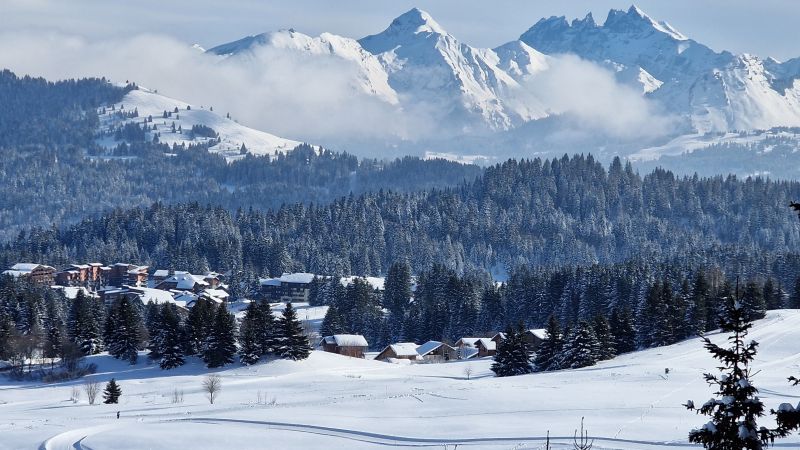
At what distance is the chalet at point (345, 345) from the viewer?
126 meters

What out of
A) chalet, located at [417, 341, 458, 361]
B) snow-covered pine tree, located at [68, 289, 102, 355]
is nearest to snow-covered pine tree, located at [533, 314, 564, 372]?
chalet, located at [417, 341, 458, 361]

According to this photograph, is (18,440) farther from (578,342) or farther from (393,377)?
(578,342)

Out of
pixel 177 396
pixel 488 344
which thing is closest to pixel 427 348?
pixel 488 344

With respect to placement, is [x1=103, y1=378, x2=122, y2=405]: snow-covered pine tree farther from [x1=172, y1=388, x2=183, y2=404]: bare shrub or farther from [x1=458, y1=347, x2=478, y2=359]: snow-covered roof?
[x1=458, y1=347, x2=478, y2=359]: snow-covered roof

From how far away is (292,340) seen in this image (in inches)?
4050

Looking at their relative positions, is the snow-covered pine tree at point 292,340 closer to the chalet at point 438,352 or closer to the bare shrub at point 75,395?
the bare shrub at point 75,395

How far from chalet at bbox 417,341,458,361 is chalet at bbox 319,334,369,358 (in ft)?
21.9

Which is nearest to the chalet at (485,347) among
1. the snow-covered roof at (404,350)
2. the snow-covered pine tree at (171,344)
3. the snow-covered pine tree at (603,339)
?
the snow-covered roof at (404,350)

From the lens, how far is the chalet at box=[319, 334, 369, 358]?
4975 inches

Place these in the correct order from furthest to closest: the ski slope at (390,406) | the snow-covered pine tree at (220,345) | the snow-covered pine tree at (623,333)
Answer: the snow-covered pine tree at (623,333)
the snow-covered pine tree at (220,345)
the ski slope at (390,406)

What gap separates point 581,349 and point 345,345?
38.6 meters

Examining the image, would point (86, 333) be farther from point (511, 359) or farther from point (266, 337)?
point (511, 359)

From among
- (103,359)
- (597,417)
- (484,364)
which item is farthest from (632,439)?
(103,359)

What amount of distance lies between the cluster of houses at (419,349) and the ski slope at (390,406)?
18.5 m
